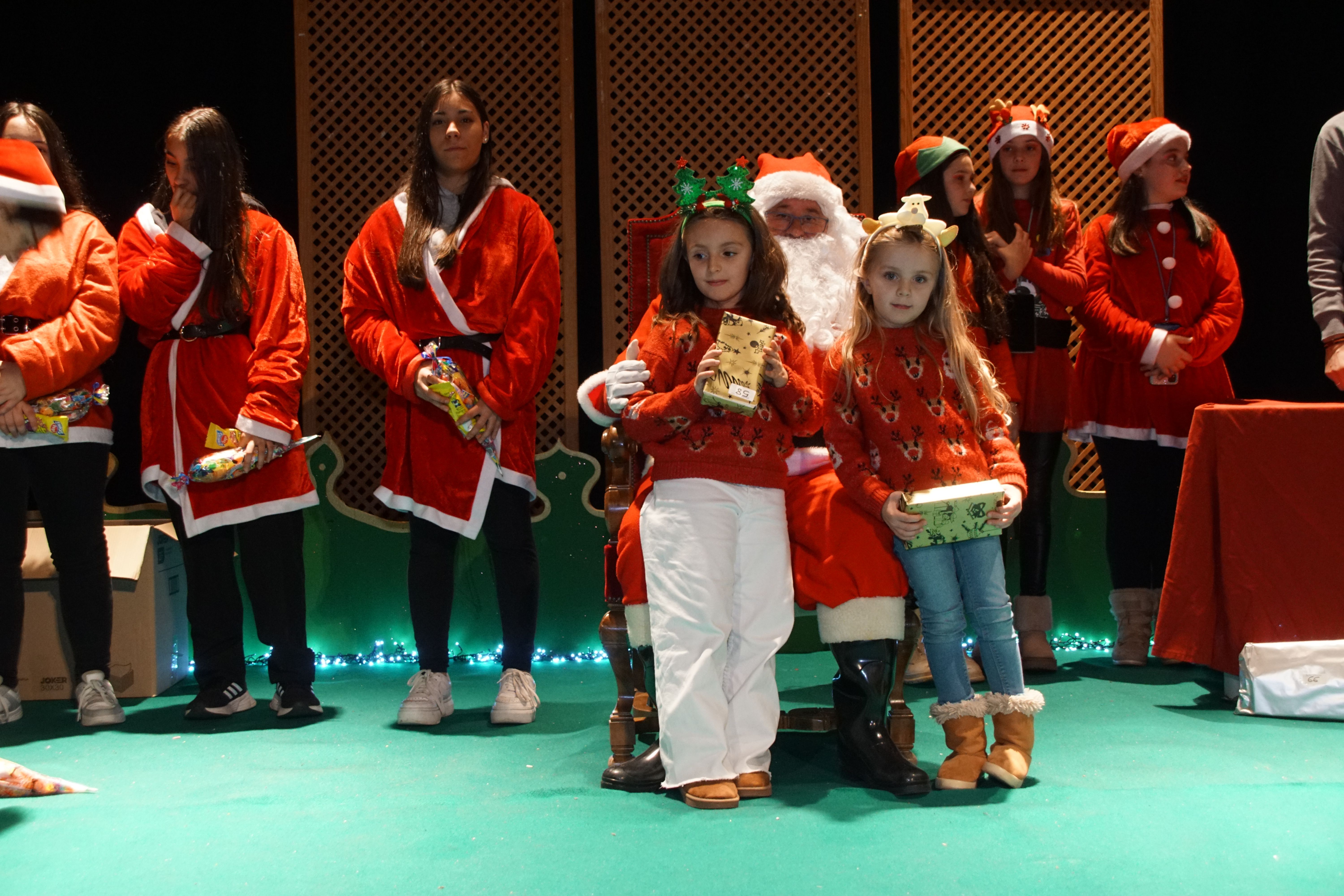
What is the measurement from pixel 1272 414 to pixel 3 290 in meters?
3.54

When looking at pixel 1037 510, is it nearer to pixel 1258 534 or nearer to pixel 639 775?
pixel 1258 534

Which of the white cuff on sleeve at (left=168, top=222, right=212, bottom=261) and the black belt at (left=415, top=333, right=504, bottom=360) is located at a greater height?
the white cuff on sleeve at (left=168, top=222, right=212, bottom=261)

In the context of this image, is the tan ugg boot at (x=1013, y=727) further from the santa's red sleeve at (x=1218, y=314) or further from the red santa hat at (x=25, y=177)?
the red santa hat at (x=25, y=177)

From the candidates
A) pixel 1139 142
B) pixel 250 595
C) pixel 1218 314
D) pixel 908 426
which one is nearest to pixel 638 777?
pixel 908 426

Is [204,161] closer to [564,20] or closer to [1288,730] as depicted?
[564,20]

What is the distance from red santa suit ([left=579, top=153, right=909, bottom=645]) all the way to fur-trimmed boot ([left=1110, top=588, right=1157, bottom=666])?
4.83ft

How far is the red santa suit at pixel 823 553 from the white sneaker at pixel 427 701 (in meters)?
0.82

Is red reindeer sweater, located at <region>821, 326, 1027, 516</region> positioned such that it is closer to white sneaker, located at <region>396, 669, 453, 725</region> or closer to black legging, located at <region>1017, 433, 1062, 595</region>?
black legging, located at <region>1017, 433, 1062, 595</region>

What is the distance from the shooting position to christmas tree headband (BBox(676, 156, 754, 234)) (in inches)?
99.9

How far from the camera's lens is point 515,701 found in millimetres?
3133

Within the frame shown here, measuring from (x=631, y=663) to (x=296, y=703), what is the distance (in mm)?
1131

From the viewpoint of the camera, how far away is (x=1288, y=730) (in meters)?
2.84

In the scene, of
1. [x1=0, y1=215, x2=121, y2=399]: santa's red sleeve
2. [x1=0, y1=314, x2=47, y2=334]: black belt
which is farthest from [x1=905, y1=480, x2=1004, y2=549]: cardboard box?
[x1=0, y1=314, x2=47, y2=334]: black belt

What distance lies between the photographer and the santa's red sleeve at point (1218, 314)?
11.7ft
